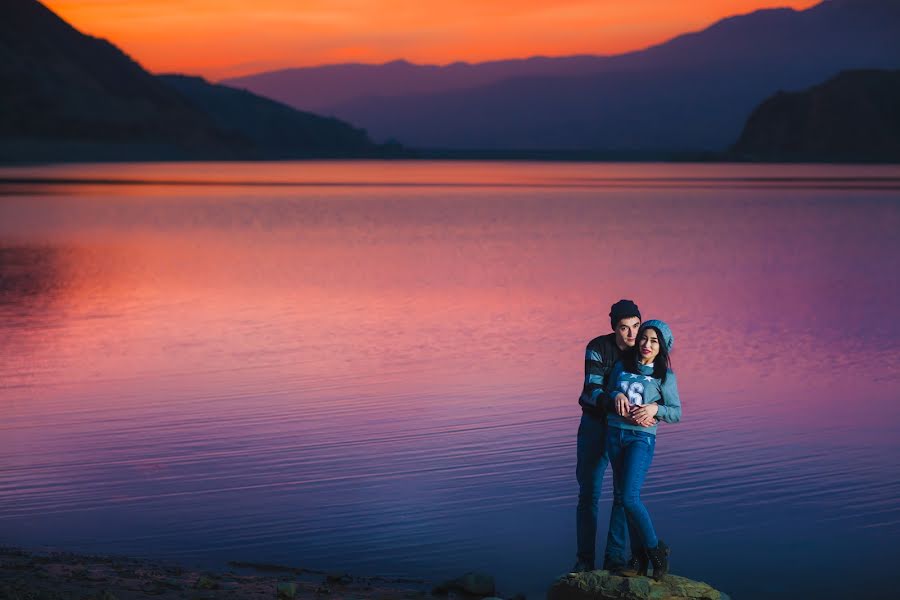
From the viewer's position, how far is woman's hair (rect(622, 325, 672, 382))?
6672 millimetres

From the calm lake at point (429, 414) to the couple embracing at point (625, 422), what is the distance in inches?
30.5

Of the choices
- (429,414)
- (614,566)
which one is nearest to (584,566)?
(614,566)

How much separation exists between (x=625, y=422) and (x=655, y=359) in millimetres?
367

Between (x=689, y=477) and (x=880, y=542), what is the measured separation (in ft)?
5.80

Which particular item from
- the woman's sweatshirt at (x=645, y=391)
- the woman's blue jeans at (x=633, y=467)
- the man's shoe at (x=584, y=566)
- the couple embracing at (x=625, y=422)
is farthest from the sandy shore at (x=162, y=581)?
the woman's sweatshirt at (x=645, y=391)

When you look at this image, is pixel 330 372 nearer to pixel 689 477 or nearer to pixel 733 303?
pixel 689 477

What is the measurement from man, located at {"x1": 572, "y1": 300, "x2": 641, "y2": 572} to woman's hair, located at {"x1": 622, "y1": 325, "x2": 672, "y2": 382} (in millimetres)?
49

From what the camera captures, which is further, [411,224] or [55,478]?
[411,224]

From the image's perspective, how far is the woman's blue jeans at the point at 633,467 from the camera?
689cm

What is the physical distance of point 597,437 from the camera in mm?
7172

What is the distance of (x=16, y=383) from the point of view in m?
14.3

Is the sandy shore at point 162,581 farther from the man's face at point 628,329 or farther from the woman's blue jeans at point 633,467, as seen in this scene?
the man's face at point 628,329

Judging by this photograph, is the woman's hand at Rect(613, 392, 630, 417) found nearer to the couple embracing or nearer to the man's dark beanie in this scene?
the couple embracing

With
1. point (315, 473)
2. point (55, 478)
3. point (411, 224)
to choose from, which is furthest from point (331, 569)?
point (411, 224)
